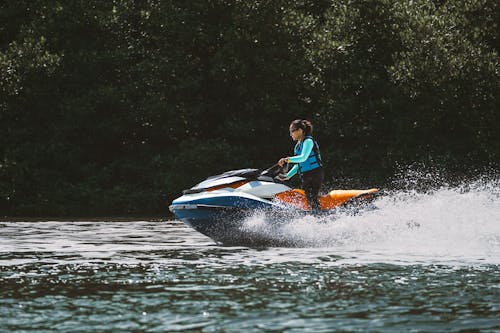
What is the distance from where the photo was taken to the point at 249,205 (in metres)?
13.0

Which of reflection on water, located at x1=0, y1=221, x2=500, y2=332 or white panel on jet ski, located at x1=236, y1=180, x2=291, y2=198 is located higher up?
white panel on jet ski, located at x1=236, y1=180, x2=291, y2=198

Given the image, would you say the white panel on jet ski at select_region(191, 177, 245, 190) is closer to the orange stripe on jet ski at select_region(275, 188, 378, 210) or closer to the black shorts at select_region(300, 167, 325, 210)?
the orange stripe on jet ski at select_region(275, 188, 378, 210)

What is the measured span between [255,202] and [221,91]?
14.5 m

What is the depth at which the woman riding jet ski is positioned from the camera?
12984 mm

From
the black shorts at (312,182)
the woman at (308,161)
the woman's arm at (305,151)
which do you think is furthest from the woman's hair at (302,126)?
the black shorts at (312,182)

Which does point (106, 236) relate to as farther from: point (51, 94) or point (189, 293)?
point (51, 94)

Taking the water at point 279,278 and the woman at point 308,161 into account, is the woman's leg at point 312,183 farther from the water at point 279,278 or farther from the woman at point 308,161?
the water at point 279,278

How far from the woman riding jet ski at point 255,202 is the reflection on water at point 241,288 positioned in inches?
12.2

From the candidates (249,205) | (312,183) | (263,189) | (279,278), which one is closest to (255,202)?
(249,205)

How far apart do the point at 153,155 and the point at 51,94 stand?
322 centimetres

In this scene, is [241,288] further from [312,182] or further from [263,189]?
[312,182]

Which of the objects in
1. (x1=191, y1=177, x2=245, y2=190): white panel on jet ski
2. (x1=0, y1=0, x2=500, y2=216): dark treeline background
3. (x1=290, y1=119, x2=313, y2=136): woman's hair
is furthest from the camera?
(x1=0, y1=0, x2=500, y2=216): dark treeline background

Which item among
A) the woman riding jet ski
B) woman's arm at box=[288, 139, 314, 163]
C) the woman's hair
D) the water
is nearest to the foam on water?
the water

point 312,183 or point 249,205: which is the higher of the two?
point 312,183
